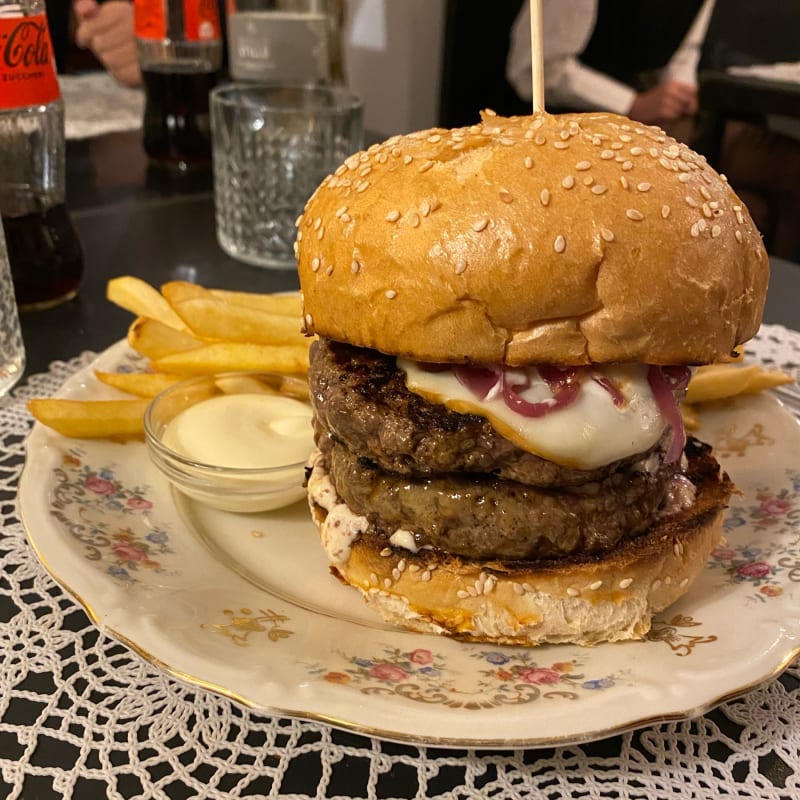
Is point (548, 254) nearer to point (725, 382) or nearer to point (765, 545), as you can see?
point (765, 545)

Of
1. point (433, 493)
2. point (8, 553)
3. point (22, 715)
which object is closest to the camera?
point (22, 715)

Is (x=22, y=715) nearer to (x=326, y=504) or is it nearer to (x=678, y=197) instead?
(x=326, y=504)

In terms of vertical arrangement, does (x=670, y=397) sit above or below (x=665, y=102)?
above

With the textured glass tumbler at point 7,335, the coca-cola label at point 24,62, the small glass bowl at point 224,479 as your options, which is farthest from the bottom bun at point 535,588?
the coca-cola label at point 24,62

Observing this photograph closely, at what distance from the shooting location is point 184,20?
12.5 feet

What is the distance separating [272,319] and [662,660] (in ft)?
4.45

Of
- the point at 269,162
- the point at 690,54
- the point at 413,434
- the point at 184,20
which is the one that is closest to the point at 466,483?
the point at 413,434

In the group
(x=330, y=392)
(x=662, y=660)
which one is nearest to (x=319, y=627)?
(x=330, y=392)

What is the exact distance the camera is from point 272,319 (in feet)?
7.35

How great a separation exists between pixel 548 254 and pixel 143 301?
1512mm

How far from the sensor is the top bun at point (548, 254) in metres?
1.34

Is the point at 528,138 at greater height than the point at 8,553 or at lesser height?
greater

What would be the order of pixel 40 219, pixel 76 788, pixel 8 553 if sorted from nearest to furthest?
pixel 76 788 < pixel 8 553 < pixel 40 219

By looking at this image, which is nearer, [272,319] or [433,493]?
[433,493]
